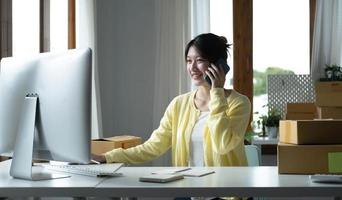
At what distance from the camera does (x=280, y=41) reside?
4340 mm

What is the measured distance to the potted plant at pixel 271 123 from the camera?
3.92 metres

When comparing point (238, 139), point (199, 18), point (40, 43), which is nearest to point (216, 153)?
point (238, 139)

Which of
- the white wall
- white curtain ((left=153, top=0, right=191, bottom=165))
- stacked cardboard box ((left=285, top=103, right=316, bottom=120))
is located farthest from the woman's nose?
the white wall

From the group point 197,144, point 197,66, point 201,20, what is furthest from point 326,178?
point 201,20

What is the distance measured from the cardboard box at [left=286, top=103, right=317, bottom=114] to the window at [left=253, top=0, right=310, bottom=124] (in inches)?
16.6

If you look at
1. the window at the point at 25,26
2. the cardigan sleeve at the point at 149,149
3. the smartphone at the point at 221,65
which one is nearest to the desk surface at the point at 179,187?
the cardigan sleeve at the point at 149,149

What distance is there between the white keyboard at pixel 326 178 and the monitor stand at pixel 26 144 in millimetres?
888

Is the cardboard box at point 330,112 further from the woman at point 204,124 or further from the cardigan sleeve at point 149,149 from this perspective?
the cardigan sleeve at point 149,149

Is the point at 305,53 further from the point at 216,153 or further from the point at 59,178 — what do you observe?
the point at 59,178

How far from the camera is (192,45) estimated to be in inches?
88.9

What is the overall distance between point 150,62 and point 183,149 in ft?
7.61

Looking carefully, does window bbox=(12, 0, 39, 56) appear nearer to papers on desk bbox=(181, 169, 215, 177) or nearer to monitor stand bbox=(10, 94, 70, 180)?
monitor stand bbox=(10, 94, 70, 180)

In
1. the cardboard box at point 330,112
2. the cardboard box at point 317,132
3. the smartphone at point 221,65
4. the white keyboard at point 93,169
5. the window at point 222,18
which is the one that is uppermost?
the window at point 222,18

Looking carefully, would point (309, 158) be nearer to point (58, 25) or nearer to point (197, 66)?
point (197, 66)
